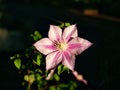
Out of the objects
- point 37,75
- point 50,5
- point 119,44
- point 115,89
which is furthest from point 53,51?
point 50,5

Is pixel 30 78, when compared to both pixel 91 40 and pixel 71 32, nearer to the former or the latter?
pixel 71 32

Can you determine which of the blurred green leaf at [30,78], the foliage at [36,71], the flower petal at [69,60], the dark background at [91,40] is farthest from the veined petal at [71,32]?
the dark background at [91,40]

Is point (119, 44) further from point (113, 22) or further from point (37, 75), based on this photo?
point (113, 22)

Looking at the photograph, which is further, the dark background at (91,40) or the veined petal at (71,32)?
the dark background at (91,40)

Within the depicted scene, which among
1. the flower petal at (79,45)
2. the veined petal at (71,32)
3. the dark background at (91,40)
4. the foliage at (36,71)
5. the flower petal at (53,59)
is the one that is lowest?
the dark background at (91,40)

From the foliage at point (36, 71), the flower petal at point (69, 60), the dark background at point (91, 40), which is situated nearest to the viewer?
the flower petal at point (69, 60)

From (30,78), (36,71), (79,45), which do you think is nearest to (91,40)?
(36,71)

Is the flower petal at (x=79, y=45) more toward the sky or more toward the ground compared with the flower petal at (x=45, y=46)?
more toward the sky

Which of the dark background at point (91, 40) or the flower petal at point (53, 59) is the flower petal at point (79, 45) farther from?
the dark background at point (91, 40)

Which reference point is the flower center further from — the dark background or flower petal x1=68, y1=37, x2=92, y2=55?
the dark background
